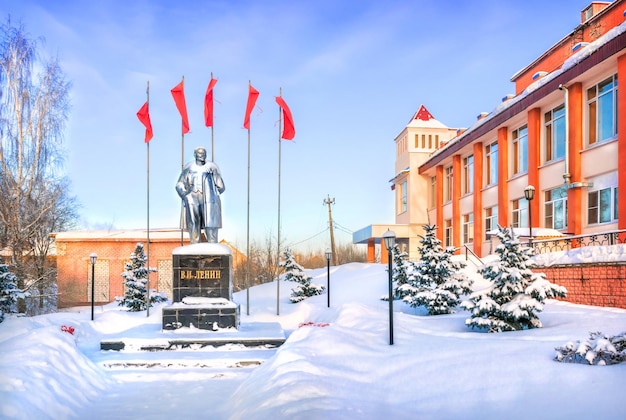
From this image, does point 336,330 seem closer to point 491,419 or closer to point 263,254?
point 491,419

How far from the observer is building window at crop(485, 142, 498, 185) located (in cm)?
2559

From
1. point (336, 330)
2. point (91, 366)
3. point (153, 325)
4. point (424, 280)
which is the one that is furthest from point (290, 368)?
point (424, 280)

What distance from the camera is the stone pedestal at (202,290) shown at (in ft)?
38.3

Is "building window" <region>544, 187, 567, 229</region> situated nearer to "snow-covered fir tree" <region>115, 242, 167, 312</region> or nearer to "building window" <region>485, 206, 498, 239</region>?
"building window" <region>485, 206, 498, 239</region>

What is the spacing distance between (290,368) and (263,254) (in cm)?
3411

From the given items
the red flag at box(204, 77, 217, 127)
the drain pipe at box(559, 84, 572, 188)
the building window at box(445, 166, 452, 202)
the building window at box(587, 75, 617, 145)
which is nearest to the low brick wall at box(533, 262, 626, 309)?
the drain pipe at box(559, 84, 572, 188)

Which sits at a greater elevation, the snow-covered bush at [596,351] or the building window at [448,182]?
the building window at [448,182]

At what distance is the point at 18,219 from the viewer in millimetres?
17438

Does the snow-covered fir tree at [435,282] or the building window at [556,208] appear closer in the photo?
the snow-covered fir tree at [435,282]

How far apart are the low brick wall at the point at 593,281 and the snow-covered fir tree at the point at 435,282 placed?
2.54 m

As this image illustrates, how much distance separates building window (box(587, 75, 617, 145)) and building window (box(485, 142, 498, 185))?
7779mm

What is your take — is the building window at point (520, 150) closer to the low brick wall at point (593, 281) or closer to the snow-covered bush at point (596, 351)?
the low brick wall at point (593, 281)

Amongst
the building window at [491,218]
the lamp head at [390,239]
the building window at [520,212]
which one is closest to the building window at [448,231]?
the building window at [491,218]

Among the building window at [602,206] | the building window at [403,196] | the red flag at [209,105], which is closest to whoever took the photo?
the red flag at [209,105]
